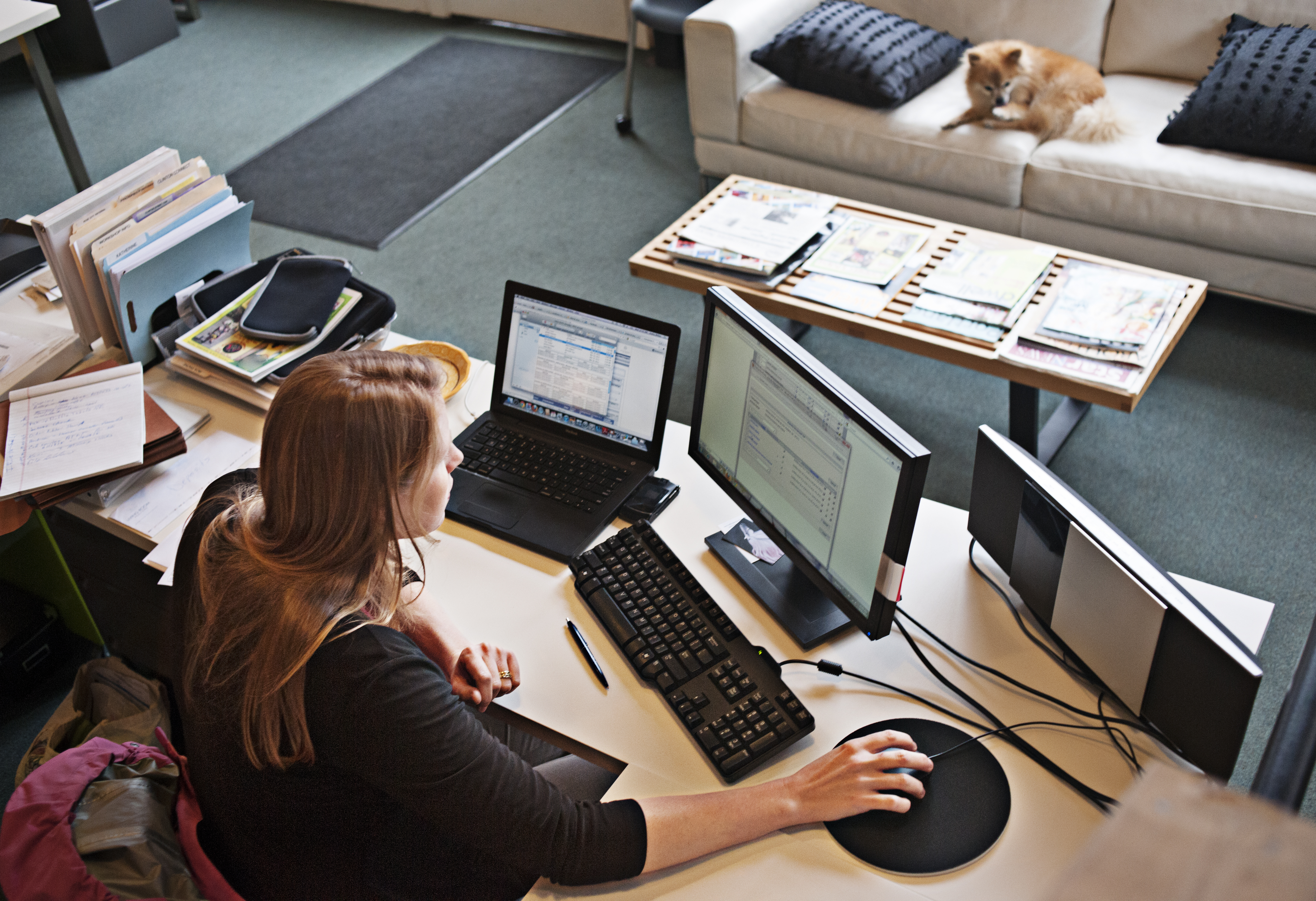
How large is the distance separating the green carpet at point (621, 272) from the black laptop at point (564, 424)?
3.77ft

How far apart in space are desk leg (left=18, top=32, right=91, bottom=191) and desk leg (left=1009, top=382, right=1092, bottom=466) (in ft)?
10.2

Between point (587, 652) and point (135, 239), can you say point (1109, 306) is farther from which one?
point (135, 239)

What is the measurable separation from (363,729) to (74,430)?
0.99 metres

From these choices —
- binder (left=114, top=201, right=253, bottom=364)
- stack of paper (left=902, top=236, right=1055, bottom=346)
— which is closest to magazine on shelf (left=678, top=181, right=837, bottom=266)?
stack of paper (left=902, top=236, right=1055, bottom=346)

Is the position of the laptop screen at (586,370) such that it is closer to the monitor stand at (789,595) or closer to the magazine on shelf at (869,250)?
the monitor stand at (789,595)

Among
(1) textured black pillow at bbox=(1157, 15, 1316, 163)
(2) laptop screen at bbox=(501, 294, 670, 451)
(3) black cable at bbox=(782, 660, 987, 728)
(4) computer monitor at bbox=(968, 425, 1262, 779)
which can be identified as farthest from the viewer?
(1) textured black pillow at bbox=(1157, 15, 1316, 163)

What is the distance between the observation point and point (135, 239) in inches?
71.6

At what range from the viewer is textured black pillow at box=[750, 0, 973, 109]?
302cm

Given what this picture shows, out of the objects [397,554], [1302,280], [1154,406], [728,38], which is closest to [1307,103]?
[1302,280]

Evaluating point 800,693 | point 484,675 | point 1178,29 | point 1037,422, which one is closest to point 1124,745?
point 800,693

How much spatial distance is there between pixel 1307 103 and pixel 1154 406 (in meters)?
0.85

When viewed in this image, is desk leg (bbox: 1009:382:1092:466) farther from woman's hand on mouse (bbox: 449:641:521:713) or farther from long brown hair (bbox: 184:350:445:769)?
long brown hair (bbox: 184:350:445:769)

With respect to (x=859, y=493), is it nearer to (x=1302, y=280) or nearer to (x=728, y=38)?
(x=1302, y=280)

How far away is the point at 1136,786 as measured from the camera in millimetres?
315
